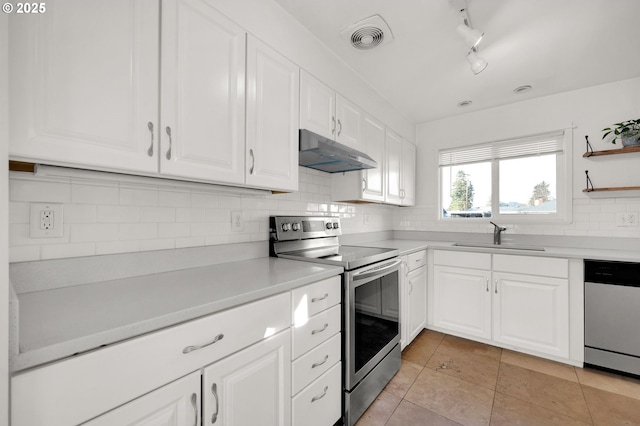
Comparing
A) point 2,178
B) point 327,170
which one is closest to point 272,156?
point 327,170

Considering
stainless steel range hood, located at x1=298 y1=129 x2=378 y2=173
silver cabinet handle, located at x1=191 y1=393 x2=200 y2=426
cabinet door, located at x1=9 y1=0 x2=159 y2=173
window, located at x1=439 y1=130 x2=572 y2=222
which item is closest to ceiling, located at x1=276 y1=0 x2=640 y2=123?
window, located at x1=439 y1=130 x2=572 y2=222

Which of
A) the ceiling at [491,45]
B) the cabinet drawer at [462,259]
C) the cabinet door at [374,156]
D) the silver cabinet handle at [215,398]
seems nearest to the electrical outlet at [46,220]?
the silver cabinet handle at [215,398]

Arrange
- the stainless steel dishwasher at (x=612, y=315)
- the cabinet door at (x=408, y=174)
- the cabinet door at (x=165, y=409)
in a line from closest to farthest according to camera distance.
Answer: the cabinet door at (x=165, y=409)
the stainless steel dishwasher at (x=612, y=315)
the cabinet door at (x=408, y=174)

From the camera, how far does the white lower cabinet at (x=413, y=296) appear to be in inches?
94.7

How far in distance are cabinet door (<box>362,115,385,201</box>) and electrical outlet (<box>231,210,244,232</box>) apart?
1132 mm

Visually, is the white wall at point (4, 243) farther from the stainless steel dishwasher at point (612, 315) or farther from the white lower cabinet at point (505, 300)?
the stainless steel dishwasher at point (612, 315)

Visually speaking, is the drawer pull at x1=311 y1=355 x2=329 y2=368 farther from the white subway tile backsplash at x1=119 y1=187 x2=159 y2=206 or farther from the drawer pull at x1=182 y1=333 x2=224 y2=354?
the white subway tile backsplash at x1=119 y1=187 x2=159 y2=206

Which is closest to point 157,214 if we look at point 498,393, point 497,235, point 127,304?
point 127,304

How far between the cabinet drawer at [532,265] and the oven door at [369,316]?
1062 mm

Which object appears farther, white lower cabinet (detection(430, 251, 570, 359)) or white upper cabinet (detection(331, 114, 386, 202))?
white upper cabinet (detection(331, 114, 386, 202))

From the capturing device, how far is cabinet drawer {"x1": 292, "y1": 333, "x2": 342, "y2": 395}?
1.31 meters

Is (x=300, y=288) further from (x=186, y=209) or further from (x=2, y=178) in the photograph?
(x=2, y=178)

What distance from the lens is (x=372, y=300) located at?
184 cm

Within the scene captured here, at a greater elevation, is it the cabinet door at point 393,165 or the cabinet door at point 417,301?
the cabinet door at point 393,165
